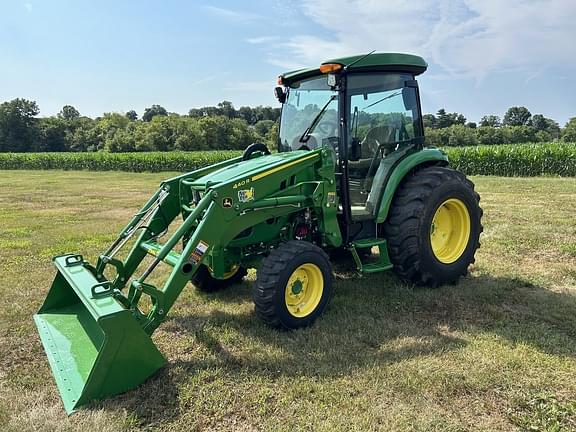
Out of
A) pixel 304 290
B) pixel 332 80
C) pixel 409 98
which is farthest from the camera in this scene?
pixel 409 98

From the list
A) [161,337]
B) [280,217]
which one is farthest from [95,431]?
[280,217]

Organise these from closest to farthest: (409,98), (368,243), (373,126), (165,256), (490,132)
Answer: (165,256)
(368,243)
(373,126)
(409,98)
(490,132)

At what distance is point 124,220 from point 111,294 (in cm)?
765

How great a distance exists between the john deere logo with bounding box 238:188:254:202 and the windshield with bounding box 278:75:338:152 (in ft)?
3.96

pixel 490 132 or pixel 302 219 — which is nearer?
pixel 302 219

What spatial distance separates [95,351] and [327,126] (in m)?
3.12

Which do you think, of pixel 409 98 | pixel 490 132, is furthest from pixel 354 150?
pixel 490 132

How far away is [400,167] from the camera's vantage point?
503cm

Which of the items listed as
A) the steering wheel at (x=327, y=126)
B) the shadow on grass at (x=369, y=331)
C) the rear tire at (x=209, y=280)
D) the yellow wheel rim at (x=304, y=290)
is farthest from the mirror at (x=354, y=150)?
the rear tire at (x=209, y=280)

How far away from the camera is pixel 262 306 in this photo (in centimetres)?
396

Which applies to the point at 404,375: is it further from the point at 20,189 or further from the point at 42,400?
the point at 20,189

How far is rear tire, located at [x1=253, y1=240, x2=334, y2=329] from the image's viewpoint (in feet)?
12.9

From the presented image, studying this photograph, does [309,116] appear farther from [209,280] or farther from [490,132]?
[490,132]

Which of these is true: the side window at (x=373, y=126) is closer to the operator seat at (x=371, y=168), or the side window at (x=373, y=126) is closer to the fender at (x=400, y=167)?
the operator seat at (x=371, y=168)
